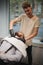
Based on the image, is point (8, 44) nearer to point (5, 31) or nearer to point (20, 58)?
point (20, 58)

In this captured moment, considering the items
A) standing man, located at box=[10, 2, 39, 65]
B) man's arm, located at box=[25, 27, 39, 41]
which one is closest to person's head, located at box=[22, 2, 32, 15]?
standing man, located at box=[10, 2, 39, 65]

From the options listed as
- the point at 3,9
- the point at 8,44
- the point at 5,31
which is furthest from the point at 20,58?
the point at 3,9

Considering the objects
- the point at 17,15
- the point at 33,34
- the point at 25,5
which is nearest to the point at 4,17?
the point at 17,15

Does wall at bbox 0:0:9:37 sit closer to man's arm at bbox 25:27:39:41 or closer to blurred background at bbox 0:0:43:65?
blurred background at bbox 0:0:43:65

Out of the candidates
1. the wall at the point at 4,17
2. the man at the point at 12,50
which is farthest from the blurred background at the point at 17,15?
the man at the point at 12,50

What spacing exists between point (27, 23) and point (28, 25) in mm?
27

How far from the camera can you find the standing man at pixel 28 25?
1929mm

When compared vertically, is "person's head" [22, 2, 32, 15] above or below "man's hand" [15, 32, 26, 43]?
above

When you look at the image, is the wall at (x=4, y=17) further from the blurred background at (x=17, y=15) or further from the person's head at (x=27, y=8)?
the person's head at (x=27, y=8)

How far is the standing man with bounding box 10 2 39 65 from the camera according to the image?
193cm

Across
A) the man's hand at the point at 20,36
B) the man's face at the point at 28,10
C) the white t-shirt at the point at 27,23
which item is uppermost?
the man's face at the point at 28,10

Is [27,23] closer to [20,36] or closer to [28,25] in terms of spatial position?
[28,25]

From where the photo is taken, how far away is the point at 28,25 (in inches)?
76.7

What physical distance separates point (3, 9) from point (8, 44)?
1.60 feet
